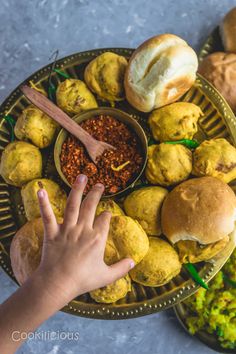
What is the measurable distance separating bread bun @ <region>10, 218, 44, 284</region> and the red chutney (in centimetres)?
14

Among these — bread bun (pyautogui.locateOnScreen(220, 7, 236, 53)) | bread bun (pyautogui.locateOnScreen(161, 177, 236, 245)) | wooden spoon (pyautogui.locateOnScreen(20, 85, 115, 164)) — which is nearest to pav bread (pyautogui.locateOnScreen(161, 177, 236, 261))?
bread bun (pyautogui.locateOnScreen(161, 177, 236, 245))

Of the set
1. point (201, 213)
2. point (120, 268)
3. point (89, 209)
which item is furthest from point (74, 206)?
point (201, 213)

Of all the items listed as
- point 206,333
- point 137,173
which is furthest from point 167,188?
point 206,333

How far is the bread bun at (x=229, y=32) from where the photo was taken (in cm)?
127

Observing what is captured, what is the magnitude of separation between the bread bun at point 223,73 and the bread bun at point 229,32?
1.3 inches

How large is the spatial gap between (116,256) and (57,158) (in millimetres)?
264

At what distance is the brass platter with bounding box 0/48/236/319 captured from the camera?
1.06 metres

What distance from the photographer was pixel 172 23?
4.68ft

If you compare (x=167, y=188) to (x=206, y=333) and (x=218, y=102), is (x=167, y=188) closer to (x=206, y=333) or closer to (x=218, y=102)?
(x=218, y=102)

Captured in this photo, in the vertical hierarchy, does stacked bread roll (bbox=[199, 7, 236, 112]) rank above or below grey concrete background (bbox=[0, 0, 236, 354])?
below

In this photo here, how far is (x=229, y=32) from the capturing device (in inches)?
50.4

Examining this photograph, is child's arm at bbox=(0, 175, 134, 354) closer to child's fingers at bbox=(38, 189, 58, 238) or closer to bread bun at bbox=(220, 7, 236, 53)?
child's fingers at bbox=(38, 189, 58, 238)

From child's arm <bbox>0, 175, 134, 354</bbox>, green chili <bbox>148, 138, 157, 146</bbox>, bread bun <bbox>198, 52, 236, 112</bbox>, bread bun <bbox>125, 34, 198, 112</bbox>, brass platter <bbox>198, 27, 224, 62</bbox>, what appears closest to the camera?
child's arm <bbox>0, 175, 134, 354</bbox>

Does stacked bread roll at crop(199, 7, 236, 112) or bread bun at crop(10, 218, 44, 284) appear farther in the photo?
stacked bread roll at crop(199, 7, 236, 112)
